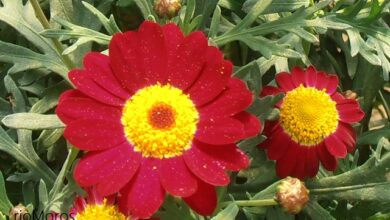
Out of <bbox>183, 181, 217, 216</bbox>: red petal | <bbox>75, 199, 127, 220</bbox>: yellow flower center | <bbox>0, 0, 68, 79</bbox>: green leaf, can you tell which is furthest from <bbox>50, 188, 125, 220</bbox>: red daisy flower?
<bbox>0, 0, 68, 79</bbox>: green leaf

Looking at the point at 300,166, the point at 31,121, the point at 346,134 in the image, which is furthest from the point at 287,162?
the point at 31,121

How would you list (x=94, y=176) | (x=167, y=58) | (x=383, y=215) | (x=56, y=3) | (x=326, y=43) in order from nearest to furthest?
1. (x=94, y=176)
2. (x=167, y=58)
3. (x=383, y=215)
4. (x=56, y=3)
5. (x=326, y=43)

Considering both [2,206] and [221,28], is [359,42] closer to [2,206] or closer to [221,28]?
[221,28]

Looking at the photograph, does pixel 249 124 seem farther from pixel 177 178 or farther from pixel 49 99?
pixel 49 99

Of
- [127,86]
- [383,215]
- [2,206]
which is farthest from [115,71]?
[383,215]

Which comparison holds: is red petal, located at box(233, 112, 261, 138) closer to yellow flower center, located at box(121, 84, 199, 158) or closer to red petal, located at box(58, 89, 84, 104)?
yellow flower center, located at box(121, 84, 199, 158)

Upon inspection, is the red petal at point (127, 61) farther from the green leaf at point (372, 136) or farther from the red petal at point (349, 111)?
the green leaf at point (372, 136)
